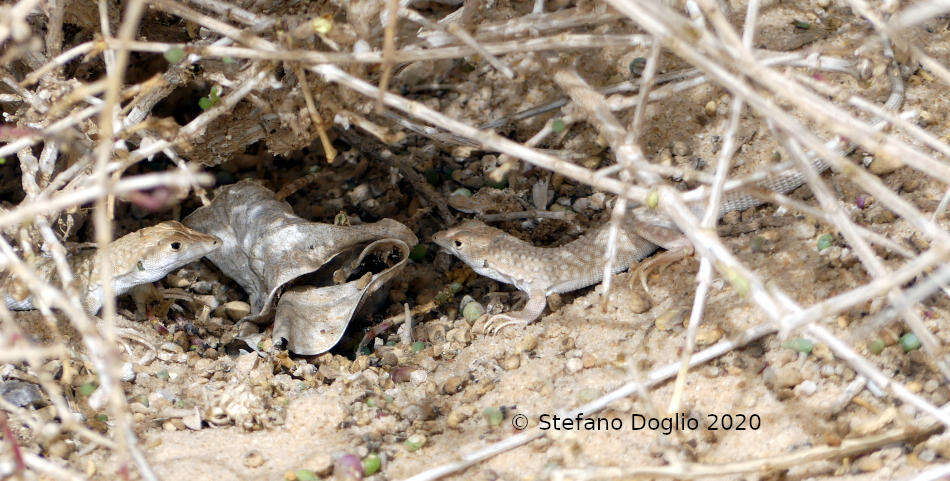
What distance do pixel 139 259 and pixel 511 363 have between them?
1.95 meters

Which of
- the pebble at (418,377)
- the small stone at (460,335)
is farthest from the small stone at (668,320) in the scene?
the pebble at (418,377)

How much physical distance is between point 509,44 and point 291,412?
67.2 inches

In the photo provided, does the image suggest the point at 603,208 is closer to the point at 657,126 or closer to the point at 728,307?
the point at 657,126

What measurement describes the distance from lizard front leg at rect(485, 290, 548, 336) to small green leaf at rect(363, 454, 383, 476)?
0.97 meters

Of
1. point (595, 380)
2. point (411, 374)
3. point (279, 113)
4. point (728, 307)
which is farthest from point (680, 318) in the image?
point (279, 113)

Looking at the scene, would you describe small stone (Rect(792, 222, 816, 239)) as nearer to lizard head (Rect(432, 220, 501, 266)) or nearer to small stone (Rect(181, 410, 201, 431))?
lizard head (Rect(432, 220, 501, 266))

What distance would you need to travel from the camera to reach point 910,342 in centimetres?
257

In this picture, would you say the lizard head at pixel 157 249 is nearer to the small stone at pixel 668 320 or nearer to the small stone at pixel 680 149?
the small stone at pixel 668 320

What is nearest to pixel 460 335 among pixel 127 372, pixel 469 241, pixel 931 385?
pixel 469 241

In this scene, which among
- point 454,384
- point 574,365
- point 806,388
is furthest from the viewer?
point 454,384

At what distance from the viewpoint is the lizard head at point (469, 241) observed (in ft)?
12.5

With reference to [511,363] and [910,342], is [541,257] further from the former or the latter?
[910,342]

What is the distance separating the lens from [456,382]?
3.15 m

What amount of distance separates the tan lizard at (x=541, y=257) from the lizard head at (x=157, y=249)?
4.02ft
